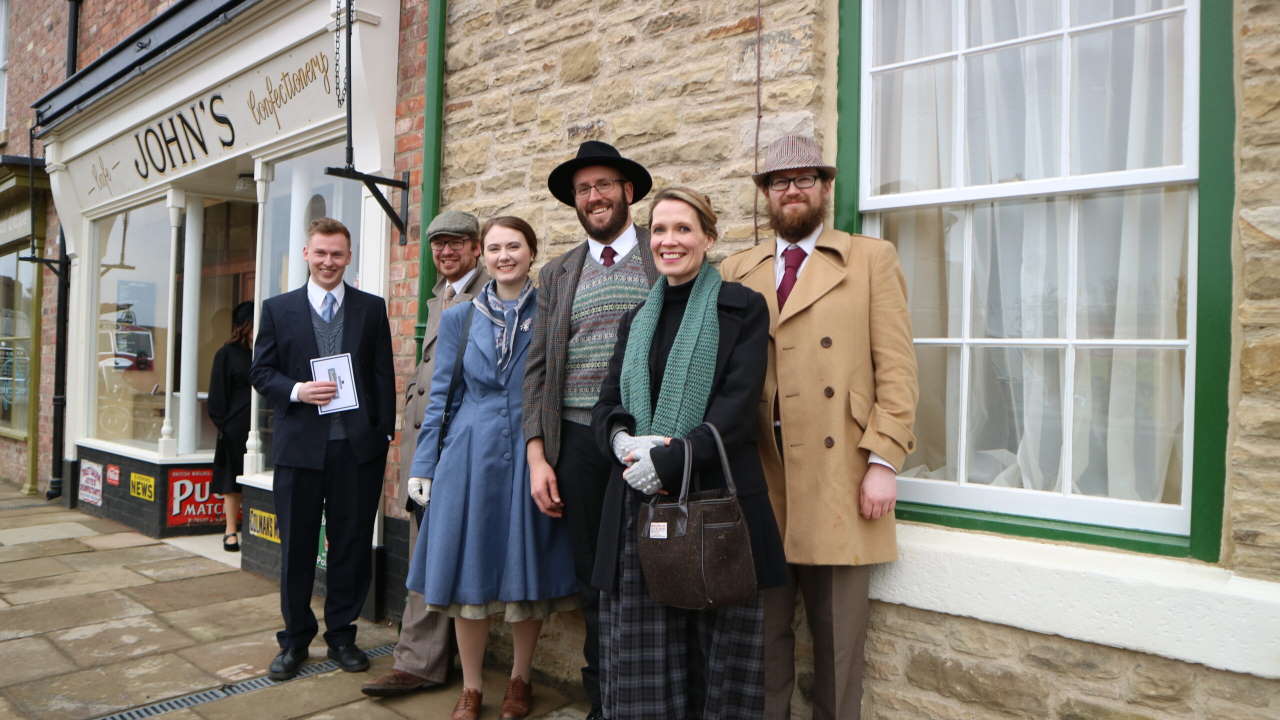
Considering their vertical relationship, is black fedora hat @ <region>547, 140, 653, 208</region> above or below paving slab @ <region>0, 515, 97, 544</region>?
above

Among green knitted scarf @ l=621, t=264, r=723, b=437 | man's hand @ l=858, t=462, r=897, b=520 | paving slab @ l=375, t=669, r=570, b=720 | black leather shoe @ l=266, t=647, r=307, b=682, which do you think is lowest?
paving slab @ l=375, t=669, r=570, b=720

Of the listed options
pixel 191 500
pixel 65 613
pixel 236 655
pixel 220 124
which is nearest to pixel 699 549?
pixel 236 655

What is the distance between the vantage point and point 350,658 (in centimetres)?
402

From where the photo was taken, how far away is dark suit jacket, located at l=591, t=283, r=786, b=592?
2498mm

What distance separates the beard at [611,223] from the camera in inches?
124

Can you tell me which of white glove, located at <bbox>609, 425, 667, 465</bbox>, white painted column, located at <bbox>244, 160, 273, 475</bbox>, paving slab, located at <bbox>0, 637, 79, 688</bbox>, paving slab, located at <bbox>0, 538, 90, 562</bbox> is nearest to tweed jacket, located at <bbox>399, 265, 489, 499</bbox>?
white glove, located at <bbox>609, 425, 667, 465</bbox>

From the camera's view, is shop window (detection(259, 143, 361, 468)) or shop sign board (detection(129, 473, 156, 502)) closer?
shop window (detection(259, 143, 361, 468))

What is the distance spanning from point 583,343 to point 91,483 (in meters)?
7.48

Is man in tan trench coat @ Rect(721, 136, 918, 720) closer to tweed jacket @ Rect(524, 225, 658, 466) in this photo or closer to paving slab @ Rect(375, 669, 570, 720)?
tweed jacket @ Rect(524, 225, 658, 466)

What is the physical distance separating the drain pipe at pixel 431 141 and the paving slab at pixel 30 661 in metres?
2.27

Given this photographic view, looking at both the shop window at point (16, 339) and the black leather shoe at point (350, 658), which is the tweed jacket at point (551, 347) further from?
the shop window at point (16, 339)

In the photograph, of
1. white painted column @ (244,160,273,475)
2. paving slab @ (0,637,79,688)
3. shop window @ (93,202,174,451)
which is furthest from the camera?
shop window @ (93,202,174,451)

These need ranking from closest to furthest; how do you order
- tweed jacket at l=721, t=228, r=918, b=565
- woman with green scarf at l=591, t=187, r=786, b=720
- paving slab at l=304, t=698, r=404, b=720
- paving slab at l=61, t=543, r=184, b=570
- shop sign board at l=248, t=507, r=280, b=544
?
woman with green scarf at l=591, t=187, r=786, b=720 → tweed jacket at l=721, t=228, r=918, b=565 → paving slab at l=304, t=698, r=404, b=720 → shop sign board at l=248, t=507, r=280, b=544 → paving slab at l=61, t=543, r=184, b=570

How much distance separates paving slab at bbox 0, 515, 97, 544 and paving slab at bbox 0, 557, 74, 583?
0.92 metres
